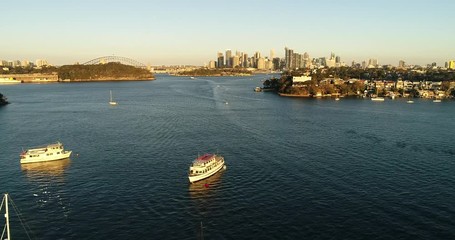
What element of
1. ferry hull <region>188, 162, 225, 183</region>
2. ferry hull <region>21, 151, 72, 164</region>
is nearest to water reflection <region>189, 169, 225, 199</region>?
ferry hull <region>188, 162, 225, 183</region>

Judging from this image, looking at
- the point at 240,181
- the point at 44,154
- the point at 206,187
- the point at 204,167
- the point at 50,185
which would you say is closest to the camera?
the point at 206,187

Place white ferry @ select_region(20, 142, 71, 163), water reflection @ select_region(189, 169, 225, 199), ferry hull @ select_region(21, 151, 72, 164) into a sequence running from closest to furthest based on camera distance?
water reflection @ select_region(189, 169, 225, 199) → ferry hull @ select_region(21, 151, 72, 164) → white ferry @ select_region(20, 142, 71, 163)

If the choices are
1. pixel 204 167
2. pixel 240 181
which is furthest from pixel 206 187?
pixel 240 181

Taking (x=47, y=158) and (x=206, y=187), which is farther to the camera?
(x=47, y=158)

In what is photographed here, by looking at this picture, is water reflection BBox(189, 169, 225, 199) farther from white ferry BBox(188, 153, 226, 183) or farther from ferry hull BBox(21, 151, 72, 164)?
ferry hull BBox(21, 151, 72, 164)

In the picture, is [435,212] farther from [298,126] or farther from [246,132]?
[298,126]

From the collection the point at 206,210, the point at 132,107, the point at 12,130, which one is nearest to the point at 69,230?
the point at 206,210

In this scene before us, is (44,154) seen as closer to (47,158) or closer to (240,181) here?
(47,158)
